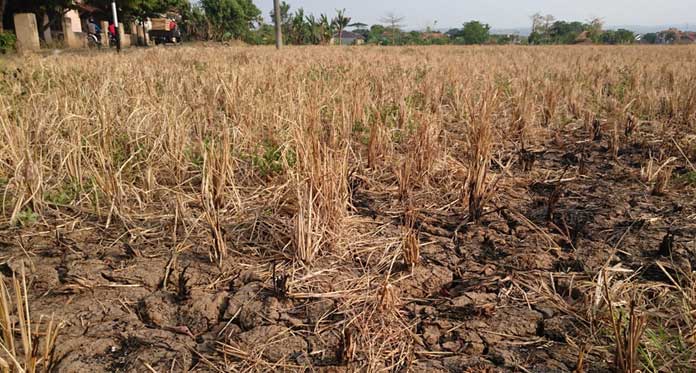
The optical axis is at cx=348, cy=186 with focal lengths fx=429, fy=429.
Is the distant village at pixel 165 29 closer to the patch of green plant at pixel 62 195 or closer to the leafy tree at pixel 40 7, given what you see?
the leafy tree at pixel 40 7

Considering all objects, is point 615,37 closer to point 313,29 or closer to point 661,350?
point 313,29

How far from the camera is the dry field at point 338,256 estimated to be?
53.3 inches

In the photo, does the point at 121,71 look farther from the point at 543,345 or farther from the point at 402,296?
the point at 543,345

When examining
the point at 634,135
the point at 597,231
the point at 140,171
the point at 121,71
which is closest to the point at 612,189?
the point at 597,231

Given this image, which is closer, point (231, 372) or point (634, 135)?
point (231, 372)

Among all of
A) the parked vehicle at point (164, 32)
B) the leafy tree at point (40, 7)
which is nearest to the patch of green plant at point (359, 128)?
the leafy tree at point (40, 7)

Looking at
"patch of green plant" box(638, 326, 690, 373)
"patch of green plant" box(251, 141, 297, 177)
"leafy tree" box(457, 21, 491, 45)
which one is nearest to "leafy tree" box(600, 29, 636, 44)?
"leafy tree" box(457, 21, 491, 45)

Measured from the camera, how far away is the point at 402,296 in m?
1.65

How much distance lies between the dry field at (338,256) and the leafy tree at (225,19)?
127ft

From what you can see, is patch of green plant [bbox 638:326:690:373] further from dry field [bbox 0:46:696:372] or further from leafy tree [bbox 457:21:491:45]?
leafy tree [bbox 457:21:491:45]

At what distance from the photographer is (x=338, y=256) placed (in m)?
1.88

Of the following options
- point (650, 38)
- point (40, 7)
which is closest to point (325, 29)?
point (40, 7)

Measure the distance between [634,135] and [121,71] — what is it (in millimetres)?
5801

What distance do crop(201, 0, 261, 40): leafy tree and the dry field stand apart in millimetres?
38672
